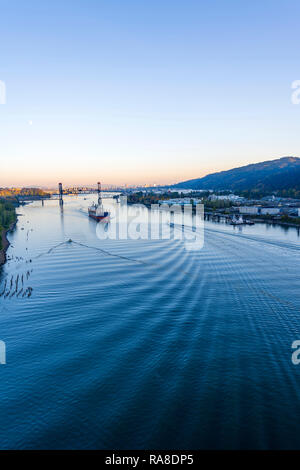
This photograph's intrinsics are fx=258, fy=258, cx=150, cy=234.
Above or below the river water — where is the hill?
above

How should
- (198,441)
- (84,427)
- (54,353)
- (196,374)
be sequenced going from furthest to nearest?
(54,353), (196,374), (84,427), (198,441)

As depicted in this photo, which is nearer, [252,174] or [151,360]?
[151,360]

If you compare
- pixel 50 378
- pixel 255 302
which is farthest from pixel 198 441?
pixel 255 302

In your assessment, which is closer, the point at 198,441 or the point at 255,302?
the point at 198,441

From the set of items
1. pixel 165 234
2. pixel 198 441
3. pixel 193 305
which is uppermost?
pixel 165 234

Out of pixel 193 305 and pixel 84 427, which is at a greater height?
pixel 193 305

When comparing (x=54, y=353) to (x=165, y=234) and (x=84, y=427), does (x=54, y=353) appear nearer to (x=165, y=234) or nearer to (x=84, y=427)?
(x=84, y=427)

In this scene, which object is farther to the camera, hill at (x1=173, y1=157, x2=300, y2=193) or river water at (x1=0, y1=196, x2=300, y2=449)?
hill at (x1=173, y1=157, x2=300, y2=193)

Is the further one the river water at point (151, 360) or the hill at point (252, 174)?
the hill at point (252, 174)
